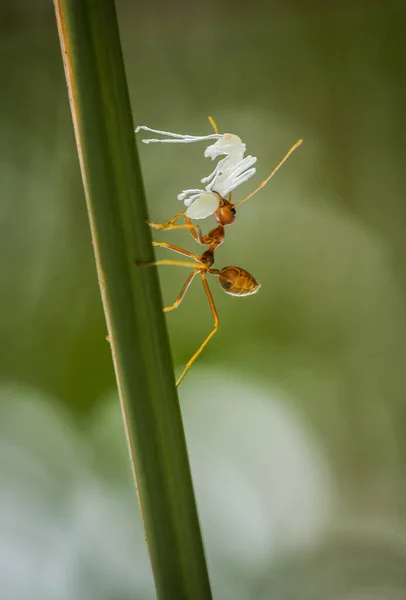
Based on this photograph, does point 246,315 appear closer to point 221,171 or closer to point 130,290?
point 221,171

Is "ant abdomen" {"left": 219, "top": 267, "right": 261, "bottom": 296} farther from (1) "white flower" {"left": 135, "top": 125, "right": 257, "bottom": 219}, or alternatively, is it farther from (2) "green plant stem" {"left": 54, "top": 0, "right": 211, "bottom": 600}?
(2) "green plant stem" {"left": 54, "top": 0, "right": 211, "bottom": 600}

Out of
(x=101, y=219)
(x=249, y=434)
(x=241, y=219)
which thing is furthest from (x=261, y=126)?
(x=101, y=219)

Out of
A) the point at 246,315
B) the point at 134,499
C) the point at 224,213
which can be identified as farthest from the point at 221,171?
the point at 134,499

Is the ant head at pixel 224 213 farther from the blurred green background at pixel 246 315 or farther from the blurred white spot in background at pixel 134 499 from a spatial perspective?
the blurred white spot in background at pixel 134 499

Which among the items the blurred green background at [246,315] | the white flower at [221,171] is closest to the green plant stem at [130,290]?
the white flower at [221,171]

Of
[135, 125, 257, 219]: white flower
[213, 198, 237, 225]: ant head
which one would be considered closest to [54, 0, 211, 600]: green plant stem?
[135, 125, 257, 219]: white flower
